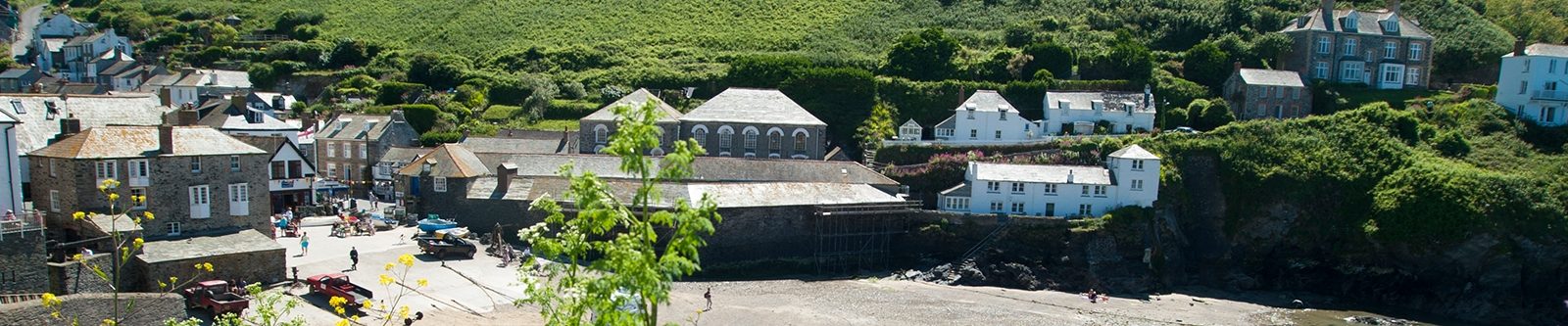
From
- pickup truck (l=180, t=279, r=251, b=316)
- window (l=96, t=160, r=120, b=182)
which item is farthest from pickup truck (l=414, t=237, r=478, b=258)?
window (l=96, t=160, r=120, b=182)

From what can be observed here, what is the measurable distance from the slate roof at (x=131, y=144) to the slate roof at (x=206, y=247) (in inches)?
101

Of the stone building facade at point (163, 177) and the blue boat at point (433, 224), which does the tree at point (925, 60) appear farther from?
the stone building facade at point (163, 177)

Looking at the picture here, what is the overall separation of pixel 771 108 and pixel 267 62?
133 ft

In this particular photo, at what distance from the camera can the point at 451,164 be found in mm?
40688

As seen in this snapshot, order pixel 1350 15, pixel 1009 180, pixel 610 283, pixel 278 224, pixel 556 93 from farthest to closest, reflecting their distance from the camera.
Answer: pixel 556 93 < pixel 1350 15 < pixel 1009 180 < pixel 278 224 < pixel 610 283

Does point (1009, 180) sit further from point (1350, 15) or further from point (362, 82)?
point (362, 82)

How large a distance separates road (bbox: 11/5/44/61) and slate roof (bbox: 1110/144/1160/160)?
269 feet

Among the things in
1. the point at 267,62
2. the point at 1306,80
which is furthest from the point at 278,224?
the point at 1306,80

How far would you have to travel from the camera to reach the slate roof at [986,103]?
47125 millimetres

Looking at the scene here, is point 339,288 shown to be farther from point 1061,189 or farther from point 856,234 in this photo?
point 1061,189

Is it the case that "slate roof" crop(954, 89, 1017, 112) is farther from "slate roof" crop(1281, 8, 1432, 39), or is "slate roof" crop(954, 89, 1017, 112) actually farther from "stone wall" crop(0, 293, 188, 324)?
"stone wall" crop(0, 293, 188, 324)

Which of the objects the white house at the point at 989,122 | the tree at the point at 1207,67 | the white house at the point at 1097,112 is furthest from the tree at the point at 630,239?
the tree at the point at 1207,67

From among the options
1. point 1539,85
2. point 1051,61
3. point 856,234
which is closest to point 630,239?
point 856,234

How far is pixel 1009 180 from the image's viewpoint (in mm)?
41281
